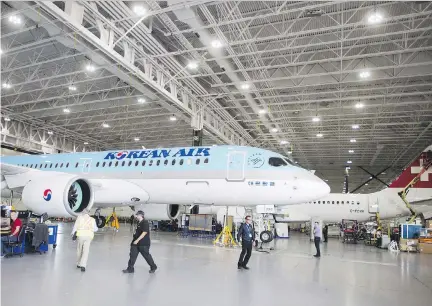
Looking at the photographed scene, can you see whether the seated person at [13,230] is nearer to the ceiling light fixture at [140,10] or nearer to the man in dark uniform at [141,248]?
the man in dark uniform at [141,248]

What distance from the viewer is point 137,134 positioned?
28281mm

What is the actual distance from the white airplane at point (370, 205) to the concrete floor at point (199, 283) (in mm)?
11557

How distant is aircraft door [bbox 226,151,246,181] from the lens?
36.9 ft

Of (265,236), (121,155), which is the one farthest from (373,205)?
(121,155)

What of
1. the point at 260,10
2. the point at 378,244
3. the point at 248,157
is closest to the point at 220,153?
the point at 248,157

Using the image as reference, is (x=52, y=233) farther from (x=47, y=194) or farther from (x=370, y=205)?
(x=370, y=205)

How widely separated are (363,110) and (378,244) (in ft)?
25.7

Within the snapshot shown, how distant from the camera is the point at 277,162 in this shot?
11.2 metres

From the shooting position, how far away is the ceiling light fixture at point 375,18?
1048 cm

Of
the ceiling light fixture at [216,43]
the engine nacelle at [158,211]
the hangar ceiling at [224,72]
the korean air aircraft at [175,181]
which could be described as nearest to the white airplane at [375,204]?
the hangar ceiling at [224,72]

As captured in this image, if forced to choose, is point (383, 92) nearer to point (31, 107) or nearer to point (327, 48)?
point (327, 48)

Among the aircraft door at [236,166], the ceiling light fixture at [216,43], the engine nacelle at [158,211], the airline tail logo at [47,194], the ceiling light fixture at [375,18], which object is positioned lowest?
the engine nacelle at [158,211]

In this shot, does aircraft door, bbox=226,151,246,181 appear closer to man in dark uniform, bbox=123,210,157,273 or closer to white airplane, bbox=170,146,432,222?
man in dark uniform, bbox=123,210,157,273

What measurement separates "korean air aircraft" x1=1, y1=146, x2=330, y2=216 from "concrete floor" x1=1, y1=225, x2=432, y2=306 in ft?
7.05
